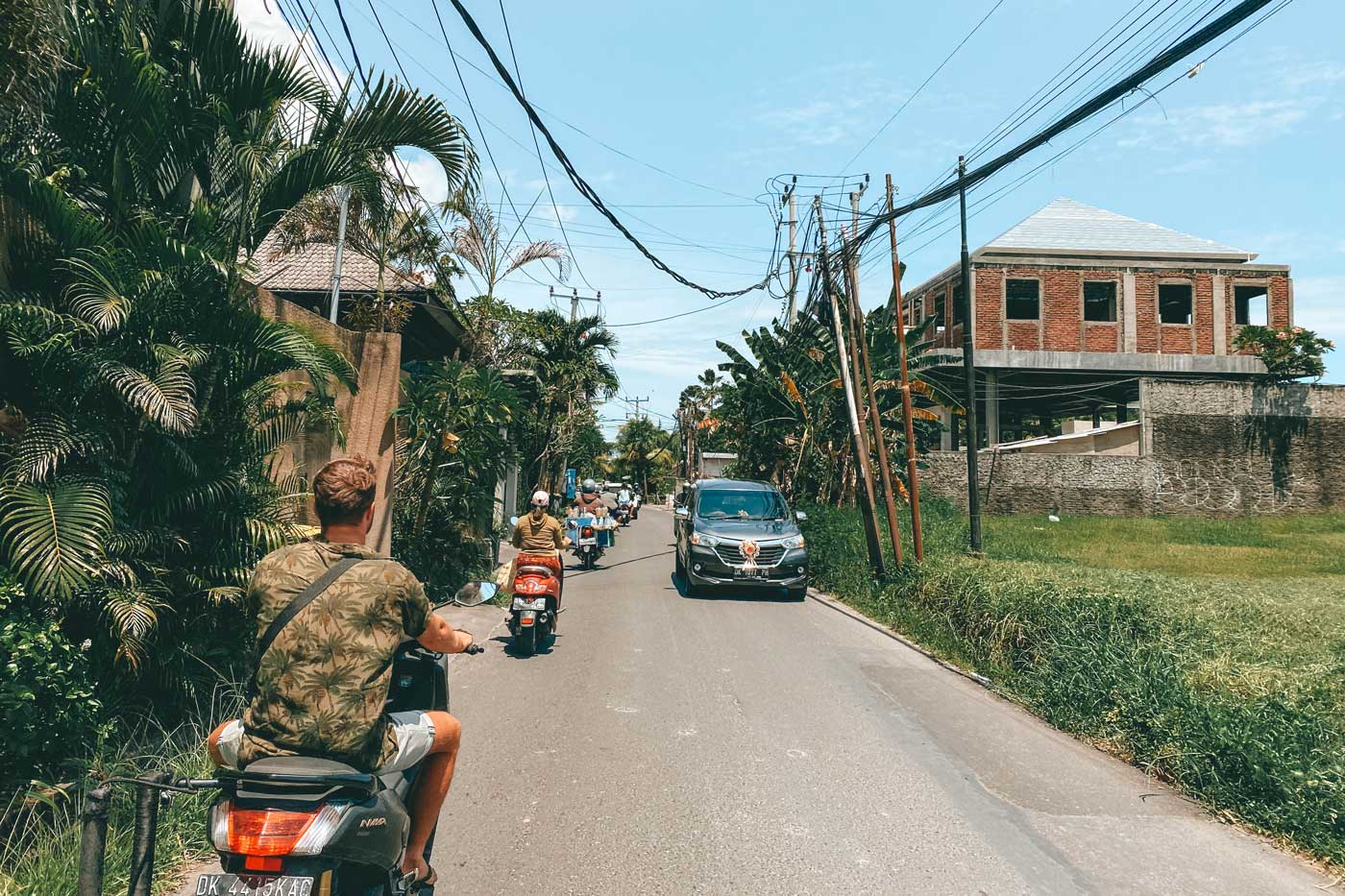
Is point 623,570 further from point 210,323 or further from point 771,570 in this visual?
point 210,323

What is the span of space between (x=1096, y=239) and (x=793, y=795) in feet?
107

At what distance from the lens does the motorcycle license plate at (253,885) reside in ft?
8.41

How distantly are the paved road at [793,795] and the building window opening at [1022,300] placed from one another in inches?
1001

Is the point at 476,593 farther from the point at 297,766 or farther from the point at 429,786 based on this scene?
the point at 297,766

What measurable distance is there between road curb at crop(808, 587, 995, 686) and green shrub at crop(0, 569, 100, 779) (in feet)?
23.2

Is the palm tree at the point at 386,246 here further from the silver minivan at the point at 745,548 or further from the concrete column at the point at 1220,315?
the concrete column at the point at 1220,315

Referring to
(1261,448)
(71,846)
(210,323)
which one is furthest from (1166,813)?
(1261,448)

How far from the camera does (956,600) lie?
33.2 feet

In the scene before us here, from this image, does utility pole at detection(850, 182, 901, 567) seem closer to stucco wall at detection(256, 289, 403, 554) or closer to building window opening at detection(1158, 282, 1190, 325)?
stucco wall at detection(256, 289, 403, 554)

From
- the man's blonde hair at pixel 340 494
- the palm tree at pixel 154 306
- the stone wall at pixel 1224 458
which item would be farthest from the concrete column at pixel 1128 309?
the man's blonde hair at pixel 340 494

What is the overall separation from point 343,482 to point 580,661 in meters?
6.12

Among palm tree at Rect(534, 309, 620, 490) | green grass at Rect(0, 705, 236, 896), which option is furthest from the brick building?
green grass at Rect(0, 705, 236, 896)

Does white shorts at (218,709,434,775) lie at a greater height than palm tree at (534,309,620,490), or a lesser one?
lesser

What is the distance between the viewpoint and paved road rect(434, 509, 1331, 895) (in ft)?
13.8
